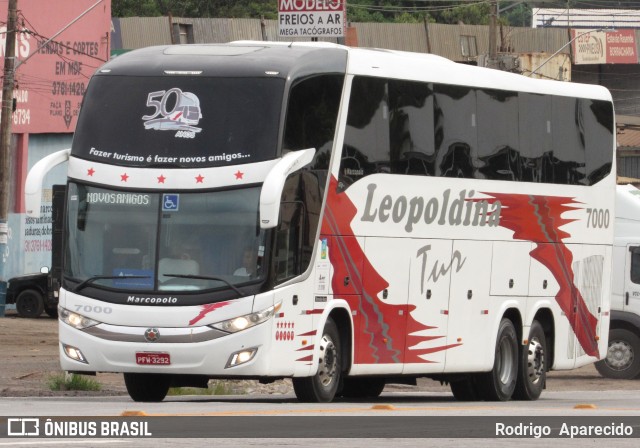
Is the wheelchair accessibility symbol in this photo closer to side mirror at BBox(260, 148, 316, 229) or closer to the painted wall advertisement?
side mirror at BBox(260, 148, 316, 229)

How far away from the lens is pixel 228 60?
17781mm

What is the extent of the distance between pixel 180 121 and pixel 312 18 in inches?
405

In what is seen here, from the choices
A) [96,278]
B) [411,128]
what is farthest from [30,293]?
[96,278]

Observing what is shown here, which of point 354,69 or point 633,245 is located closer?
point 354,69

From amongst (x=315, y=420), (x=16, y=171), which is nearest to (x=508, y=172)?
(x=315, y=420)

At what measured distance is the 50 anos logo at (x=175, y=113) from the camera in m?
17.3

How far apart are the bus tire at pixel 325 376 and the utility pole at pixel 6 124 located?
21534mm

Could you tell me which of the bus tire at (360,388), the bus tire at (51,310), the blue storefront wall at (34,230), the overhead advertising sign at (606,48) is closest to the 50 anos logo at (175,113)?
the bus tire at (360,388)

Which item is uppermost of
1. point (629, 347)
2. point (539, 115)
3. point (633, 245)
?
point (539, 115)

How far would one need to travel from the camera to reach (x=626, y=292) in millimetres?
30109

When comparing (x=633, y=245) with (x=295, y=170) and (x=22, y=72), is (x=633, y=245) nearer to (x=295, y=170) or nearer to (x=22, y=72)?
(x=295, y=170)

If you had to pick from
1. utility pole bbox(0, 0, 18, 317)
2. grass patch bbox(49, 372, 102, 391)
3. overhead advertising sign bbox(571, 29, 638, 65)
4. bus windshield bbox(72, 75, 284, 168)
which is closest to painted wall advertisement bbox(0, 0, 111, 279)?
utility pole bbox(0, 0, 18, 317)

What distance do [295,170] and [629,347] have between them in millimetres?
14658

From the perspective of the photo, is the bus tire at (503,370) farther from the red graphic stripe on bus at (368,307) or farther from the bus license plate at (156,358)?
the bus license plate at (156,358)
